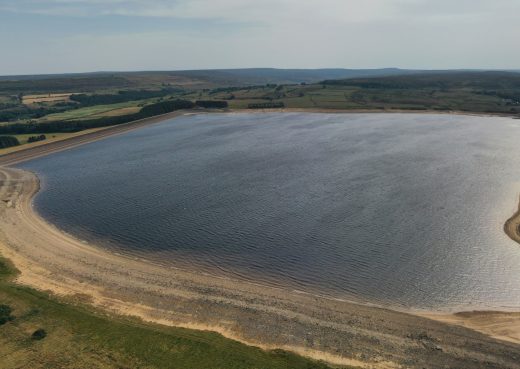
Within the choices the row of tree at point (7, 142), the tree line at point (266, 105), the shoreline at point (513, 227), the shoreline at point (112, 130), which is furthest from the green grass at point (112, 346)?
the tree line at point (266, 105)

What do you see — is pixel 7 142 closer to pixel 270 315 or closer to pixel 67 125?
pixel 67 125

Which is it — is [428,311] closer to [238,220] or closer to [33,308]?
[238,220]

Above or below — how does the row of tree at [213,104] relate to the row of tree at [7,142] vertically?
above

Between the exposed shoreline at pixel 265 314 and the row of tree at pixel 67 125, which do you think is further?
the row of tree at pixel 67 125

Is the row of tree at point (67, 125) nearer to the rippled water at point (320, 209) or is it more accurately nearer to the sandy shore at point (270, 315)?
the rippled water at point (320, 209)

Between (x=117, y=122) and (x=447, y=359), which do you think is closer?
(x=447, y=359)

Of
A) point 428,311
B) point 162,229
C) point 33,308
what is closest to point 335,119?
point 162,229

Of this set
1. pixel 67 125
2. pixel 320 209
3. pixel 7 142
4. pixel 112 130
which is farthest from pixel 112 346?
pixel 112 130
